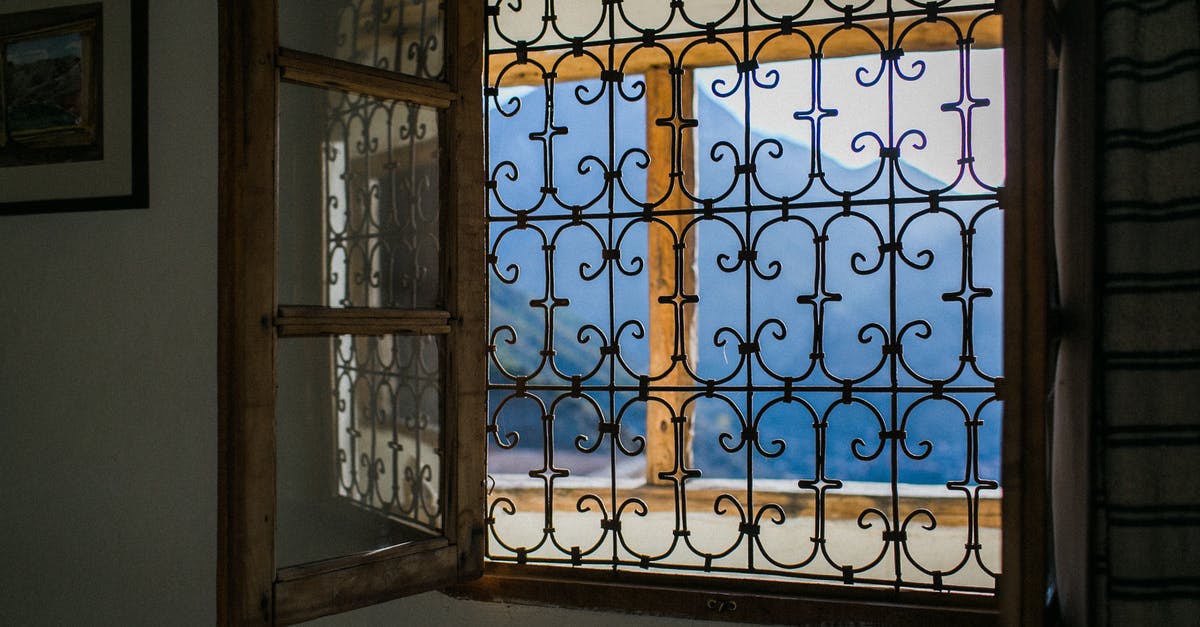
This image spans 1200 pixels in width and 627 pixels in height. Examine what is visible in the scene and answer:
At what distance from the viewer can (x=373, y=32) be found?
177 cm

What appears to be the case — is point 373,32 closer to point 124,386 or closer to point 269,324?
point 269,324

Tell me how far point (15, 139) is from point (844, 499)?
111 inches

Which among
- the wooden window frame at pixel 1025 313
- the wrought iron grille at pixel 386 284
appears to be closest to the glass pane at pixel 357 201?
the wrought iron grille at pixel 386 284

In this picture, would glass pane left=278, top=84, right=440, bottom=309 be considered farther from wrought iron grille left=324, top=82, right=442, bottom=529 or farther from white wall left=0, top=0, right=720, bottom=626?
white wall left=0, top=0, right=720, bottom=626

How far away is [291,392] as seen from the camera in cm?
164

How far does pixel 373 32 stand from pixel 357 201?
34 cm

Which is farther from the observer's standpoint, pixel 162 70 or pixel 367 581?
pixel 162 70

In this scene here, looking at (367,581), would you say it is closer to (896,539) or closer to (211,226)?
(211,226)

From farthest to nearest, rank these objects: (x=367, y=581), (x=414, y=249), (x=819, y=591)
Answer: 1. (x=819, y=591)
2. (x=414, y=249)
3. (x=367, y=581)

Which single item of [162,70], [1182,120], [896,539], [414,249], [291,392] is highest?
[162,70]

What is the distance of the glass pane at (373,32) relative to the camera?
1673mm

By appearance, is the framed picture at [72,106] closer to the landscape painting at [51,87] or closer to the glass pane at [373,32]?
the landscape painting at [51,87]

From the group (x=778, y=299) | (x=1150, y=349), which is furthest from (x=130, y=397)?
(x=778, y=299)

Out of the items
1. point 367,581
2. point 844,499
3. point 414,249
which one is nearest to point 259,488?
point 367,581
